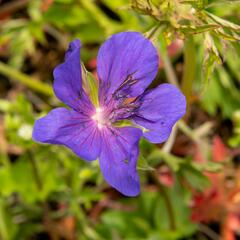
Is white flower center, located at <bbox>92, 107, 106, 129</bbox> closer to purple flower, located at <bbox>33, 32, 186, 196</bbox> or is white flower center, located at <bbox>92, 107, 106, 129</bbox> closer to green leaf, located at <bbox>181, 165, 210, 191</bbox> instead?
purple flower, located at <bbox>33, 32, 186, 196</bbox>

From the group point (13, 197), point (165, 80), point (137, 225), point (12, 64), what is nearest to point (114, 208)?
point (137, 225)

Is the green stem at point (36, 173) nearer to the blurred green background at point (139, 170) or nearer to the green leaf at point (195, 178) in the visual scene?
the blurred green background at point (139, 170)

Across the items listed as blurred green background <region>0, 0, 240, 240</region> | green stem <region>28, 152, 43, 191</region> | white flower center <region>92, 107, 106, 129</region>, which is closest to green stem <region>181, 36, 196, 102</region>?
blurred green background <region>0, 0, 240, 240</region>

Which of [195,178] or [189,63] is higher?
[189,63]

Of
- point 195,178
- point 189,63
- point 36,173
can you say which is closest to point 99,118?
point 189,63

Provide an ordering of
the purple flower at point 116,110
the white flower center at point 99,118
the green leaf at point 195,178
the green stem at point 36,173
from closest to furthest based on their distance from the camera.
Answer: the purple flower at point 116,110 → the white flower center at point 99,118 → the green leaf at point 195,178 → the green stem at point 36,173

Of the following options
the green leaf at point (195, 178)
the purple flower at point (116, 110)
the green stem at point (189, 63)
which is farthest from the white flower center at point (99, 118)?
the green leaf at point (195, 178)

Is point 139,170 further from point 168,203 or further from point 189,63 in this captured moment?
point 189,63
